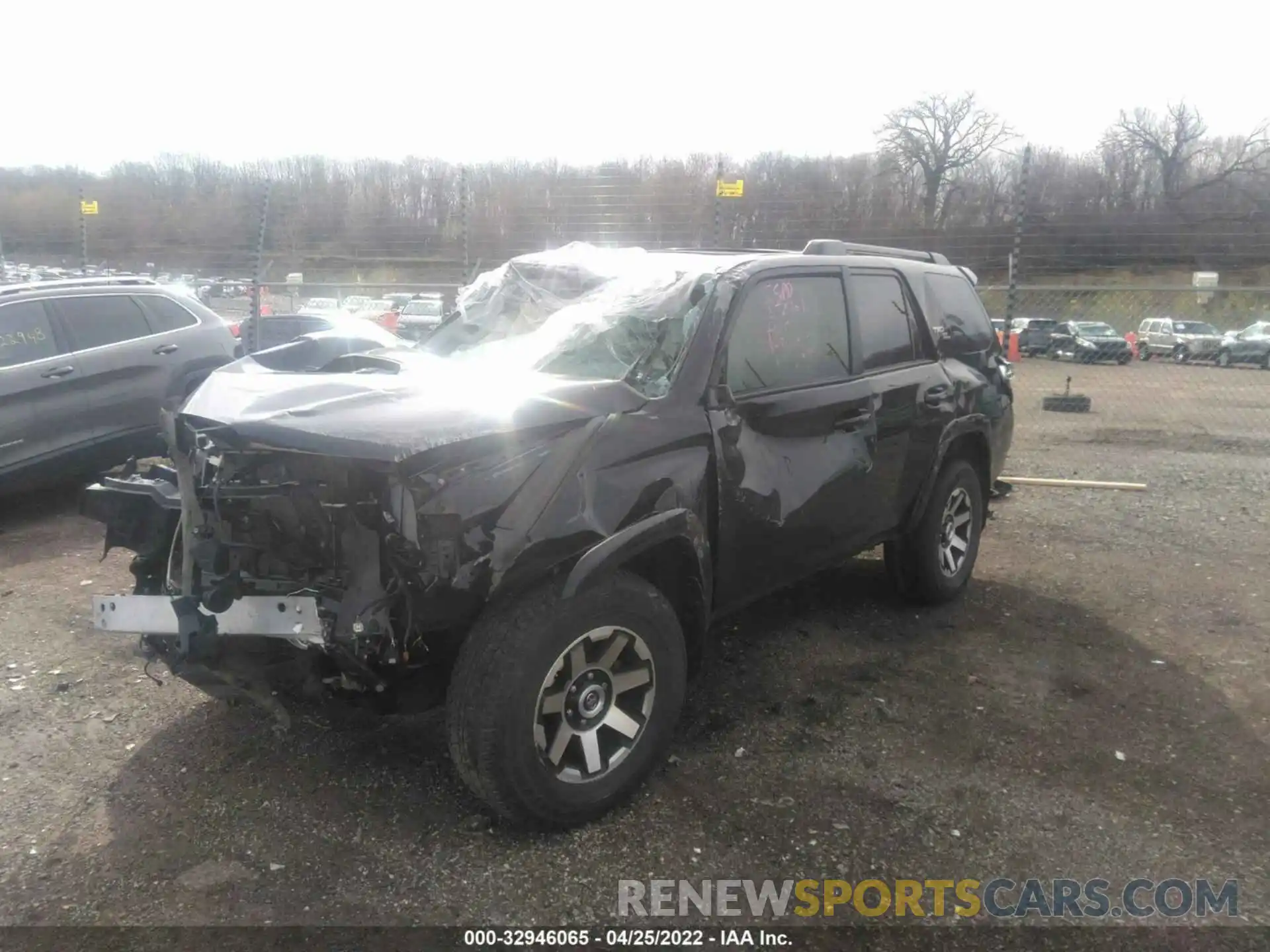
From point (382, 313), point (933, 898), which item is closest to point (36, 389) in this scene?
point (933, 898)

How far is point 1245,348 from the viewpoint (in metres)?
25.2

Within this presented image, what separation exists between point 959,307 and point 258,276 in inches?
336

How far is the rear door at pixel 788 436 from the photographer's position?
3.46 metres

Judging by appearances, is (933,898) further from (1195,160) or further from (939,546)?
(1195,160)

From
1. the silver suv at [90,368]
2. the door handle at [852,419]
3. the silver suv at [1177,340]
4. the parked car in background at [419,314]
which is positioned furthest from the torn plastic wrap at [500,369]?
the silver suv at [1177,340]

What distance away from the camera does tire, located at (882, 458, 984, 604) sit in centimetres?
479

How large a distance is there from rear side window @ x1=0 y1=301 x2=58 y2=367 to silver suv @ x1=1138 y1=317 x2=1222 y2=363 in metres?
27.7

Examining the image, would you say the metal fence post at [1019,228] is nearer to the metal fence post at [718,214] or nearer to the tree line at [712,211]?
the tree line at [712,211]

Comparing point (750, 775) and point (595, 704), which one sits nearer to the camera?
point (595, 704)

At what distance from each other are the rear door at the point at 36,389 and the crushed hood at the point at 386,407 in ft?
12.3

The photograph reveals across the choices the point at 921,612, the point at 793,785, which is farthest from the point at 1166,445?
the point at 793,785

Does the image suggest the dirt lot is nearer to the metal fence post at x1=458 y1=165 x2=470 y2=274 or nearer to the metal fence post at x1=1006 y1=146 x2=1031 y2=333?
the metal fence post at x1=1006 y1=146 x2=1031 y2=333

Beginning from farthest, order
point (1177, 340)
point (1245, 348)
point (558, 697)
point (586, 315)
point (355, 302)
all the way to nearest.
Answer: point (1177, 340)
point (1245, 348)
point (355, 302)
point (586, 315)
point (558, 697)

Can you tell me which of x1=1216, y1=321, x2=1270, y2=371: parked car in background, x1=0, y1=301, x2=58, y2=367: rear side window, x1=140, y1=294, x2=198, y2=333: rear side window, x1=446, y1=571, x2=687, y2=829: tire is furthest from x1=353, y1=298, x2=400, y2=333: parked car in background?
x1=1216, y1=321, x2=1270, y2=371: parked car in background
